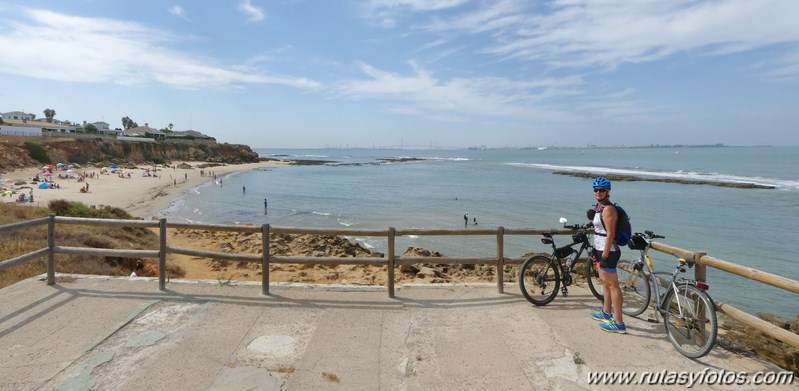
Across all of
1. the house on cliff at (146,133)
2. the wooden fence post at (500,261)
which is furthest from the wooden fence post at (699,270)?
the house on cliff at (146,133)

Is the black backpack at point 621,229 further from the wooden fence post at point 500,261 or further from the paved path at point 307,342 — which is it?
the wooden fence post at point 500,261

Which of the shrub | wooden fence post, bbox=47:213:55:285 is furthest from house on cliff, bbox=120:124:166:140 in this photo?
wooden fence post, bbox=47:213:55:285

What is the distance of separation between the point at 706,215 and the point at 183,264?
33590 mm

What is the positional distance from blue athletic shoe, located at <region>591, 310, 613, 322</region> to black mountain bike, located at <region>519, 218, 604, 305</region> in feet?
1.95

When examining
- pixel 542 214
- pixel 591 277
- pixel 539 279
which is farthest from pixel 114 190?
pixel 591 277

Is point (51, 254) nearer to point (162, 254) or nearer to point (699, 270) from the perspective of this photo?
point (162, 254)

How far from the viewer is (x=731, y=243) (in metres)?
21.0

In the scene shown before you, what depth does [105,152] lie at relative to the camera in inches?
2584

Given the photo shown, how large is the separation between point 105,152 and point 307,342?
76.7 metres

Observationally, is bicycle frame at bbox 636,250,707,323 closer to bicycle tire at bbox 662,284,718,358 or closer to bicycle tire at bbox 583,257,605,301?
bicycle tire at bbox 662,284,718,358

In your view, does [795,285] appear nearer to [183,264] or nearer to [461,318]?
[461,318]

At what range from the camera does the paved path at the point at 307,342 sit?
152 inches

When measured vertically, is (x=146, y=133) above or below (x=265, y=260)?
above

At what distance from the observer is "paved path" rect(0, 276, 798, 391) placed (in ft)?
12.6
